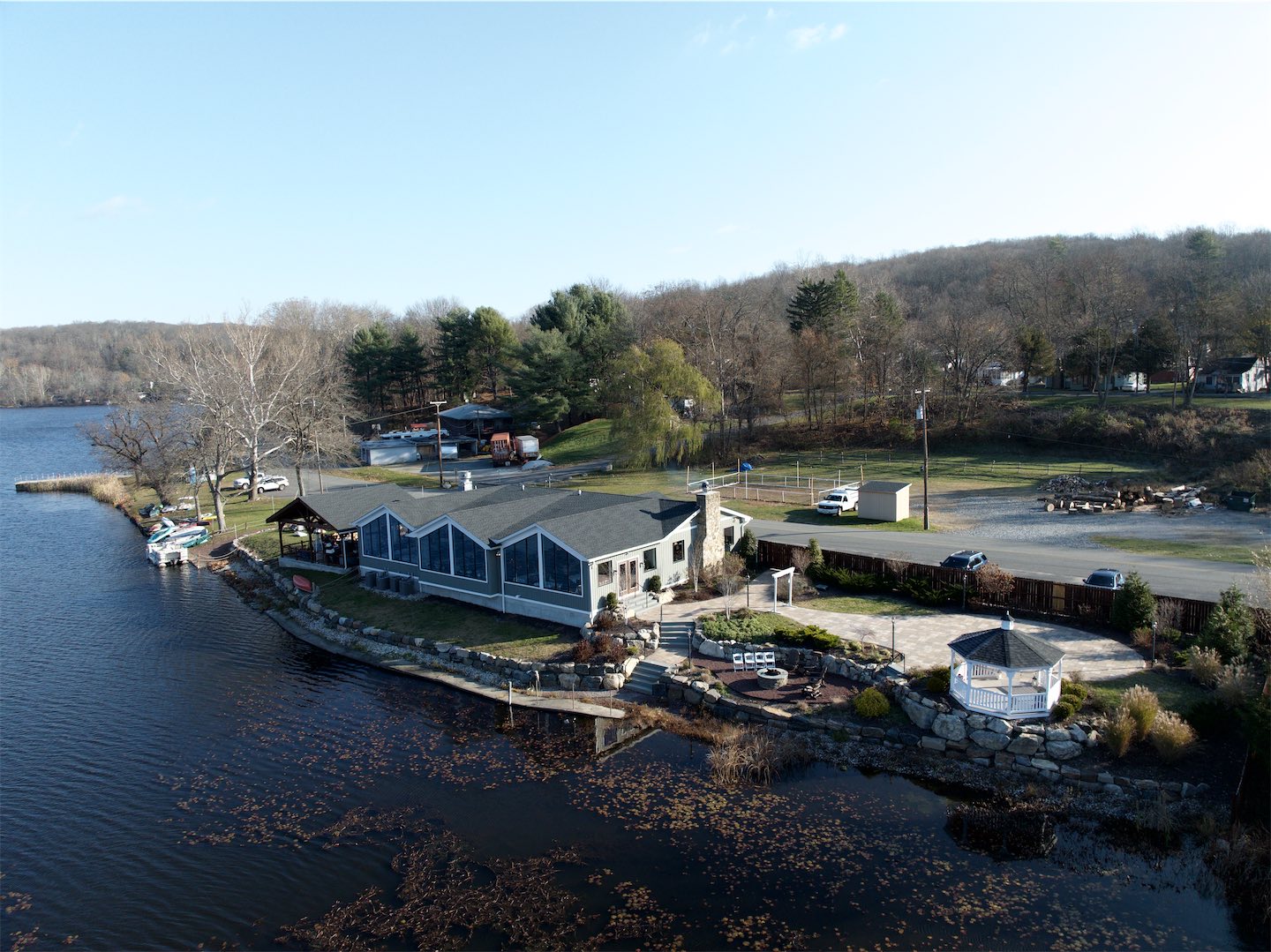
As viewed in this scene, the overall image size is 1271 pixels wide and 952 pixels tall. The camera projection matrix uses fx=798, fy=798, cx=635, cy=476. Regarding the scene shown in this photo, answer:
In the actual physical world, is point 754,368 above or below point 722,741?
above

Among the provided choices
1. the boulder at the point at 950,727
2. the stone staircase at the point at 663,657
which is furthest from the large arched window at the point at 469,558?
the boulder at the point at 950,727

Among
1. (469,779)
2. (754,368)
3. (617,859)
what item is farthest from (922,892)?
(754,368)

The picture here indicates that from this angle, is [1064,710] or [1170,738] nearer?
[1170,738]

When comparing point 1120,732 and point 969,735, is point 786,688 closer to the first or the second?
point 969,735

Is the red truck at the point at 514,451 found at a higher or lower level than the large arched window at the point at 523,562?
higher

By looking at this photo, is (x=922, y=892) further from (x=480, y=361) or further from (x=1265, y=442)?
(x=480, y=361)

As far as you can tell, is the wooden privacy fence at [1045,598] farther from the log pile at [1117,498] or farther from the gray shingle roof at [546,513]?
the log pile at [1117,498]

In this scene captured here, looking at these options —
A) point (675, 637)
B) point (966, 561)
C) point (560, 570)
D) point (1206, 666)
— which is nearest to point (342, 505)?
point (560, 570)
